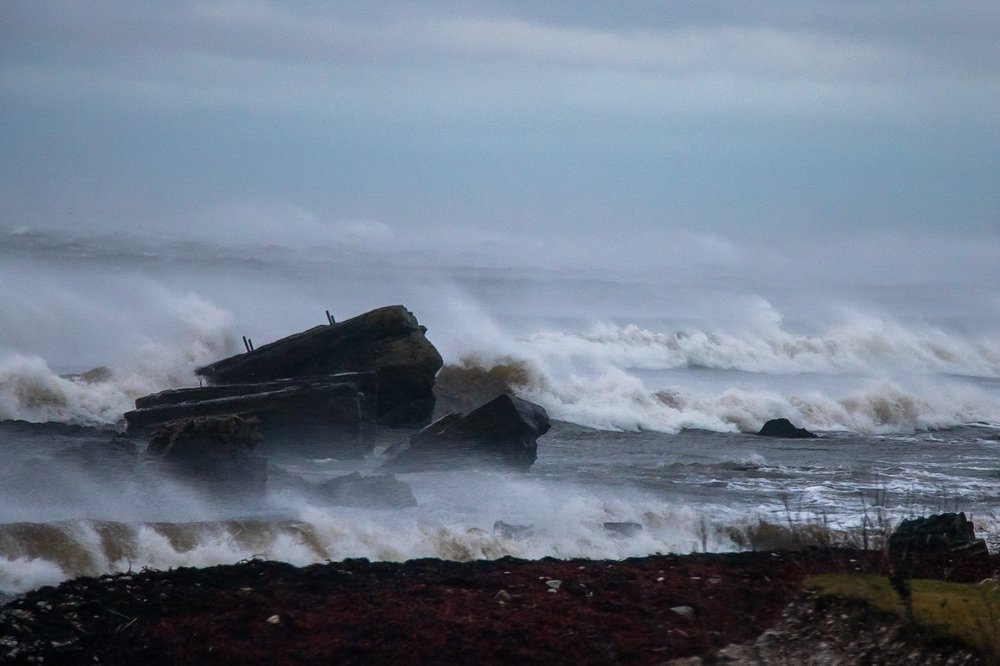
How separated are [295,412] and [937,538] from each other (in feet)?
38.7

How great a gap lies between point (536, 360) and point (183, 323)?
33.9 feet

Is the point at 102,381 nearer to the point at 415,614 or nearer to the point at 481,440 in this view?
the point at 481,440

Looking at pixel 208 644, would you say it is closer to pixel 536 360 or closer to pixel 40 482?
pixel 40 482

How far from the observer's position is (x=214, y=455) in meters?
14.9

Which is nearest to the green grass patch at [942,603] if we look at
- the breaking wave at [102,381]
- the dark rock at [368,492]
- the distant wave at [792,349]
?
the dark rock at [368,492]

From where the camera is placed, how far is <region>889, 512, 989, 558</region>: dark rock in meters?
10.9

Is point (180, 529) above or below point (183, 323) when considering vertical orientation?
below

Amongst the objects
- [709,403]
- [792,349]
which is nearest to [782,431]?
[709,403]

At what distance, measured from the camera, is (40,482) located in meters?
13.5

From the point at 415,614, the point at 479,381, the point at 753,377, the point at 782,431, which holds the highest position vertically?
A: the point at 753,377

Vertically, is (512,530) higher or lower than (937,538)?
lower

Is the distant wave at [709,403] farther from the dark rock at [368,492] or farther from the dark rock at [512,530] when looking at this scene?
the dark rock at [512,530]

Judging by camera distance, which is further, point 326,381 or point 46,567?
point 326,381

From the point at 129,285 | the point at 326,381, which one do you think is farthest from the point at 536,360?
the point at 129,285
